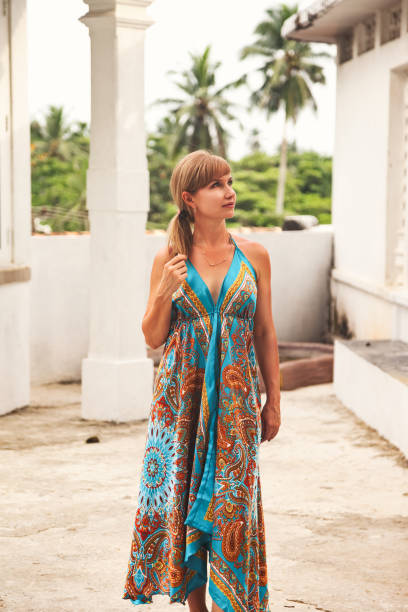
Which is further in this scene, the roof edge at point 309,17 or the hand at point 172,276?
the roof edge at point 309,17

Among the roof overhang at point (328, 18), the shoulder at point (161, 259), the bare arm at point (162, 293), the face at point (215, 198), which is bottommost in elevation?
the bare arm at point (162, 293)

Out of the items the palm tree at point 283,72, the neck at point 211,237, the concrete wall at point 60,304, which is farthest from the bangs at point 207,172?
the palm tree at point 283,72

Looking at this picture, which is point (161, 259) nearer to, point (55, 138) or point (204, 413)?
point (204, 413)

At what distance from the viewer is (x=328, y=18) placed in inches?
430

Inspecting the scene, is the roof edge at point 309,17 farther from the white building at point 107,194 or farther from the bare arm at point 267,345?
the bare arm at point 267,345

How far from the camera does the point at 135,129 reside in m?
8.07

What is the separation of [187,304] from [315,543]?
6.85 feet

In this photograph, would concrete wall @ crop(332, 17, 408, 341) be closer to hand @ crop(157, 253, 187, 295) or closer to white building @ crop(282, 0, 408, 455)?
white building @ crop(282, 0, 408, 455)

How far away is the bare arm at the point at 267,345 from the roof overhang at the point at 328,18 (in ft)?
23.3

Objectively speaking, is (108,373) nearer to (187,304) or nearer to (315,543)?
(315,543)

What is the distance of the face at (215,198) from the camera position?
11.2 feet

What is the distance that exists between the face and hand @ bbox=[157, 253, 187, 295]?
0.21 metres

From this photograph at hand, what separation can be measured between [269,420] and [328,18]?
8.24 meters

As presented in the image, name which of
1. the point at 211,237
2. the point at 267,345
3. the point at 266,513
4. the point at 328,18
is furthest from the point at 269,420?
the point at 328,18
